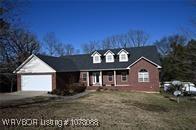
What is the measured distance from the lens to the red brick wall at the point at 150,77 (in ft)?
110

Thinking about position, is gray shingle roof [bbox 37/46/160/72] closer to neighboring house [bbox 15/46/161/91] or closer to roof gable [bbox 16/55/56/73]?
neighboring house [bbox 15/46/161/91]

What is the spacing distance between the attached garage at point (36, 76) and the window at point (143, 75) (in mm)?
12005

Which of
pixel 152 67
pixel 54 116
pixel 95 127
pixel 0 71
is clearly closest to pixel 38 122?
pixel 54 116

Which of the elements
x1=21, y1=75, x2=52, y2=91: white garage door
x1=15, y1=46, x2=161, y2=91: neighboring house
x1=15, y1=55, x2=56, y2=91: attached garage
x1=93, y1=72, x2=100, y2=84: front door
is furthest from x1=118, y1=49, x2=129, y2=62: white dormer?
x1=21, y1=75, x2=52, y2=91: white garage door

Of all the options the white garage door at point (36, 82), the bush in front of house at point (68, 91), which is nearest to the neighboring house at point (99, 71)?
the white garage door at point (36, 82)

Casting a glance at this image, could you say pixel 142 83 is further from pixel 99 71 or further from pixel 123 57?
pixel 99 71

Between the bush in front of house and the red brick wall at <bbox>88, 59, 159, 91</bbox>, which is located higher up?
the red brick wall at <bbox>88, 59, 159, 91</bbox>

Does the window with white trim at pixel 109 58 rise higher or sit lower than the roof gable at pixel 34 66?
higher

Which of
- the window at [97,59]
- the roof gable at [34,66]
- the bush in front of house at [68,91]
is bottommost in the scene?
the bush in front of house at [68,91]

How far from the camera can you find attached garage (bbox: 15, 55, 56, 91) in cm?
3316

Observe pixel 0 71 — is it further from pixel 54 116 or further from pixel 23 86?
pixel 23 86

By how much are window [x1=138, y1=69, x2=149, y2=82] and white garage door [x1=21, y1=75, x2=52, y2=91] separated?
41.2 feet

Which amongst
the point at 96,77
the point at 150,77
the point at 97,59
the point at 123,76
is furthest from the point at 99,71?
the point at 150,77

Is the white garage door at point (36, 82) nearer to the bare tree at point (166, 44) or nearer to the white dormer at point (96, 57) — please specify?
the white dormer at point (96, 57)
